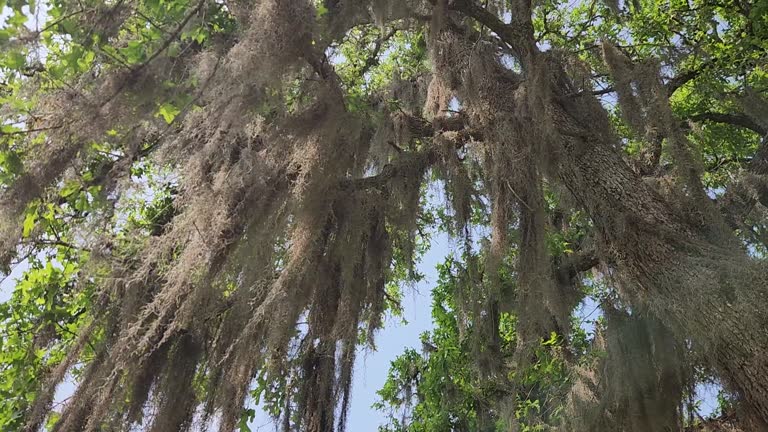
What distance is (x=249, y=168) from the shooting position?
2.71 metres

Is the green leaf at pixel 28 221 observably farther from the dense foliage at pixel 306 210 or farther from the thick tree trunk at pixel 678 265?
the thick tree trunk at pixel 678 265

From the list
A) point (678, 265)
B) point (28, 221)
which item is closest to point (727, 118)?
point (678, 265)

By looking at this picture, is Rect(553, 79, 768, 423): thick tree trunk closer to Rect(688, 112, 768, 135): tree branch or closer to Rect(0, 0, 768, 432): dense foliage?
Rect(0, 0, 768, 432): dense foliage

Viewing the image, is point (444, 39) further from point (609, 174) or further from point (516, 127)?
point (609, 174)

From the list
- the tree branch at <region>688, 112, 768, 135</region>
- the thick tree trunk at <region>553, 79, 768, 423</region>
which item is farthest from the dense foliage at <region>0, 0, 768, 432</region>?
the tree branch at <region>688, 112, 768, 135</region>

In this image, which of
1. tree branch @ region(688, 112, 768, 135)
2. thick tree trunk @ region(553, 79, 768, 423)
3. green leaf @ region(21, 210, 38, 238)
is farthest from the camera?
tree branch @ region(688, 112, 768, 135)

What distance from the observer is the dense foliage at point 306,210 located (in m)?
2.28

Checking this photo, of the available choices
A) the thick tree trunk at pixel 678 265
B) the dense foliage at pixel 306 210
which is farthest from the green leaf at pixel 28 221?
the thick tree trunk at pixel 678 265

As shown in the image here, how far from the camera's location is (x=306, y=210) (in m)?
2.90

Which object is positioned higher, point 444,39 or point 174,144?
point 444,39

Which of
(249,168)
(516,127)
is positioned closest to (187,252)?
(249,168)

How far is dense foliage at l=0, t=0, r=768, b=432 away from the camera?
7.47 feet

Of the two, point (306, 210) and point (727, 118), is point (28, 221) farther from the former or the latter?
point (727, 118)

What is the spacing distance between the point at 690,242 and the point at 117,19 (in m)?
2.54
